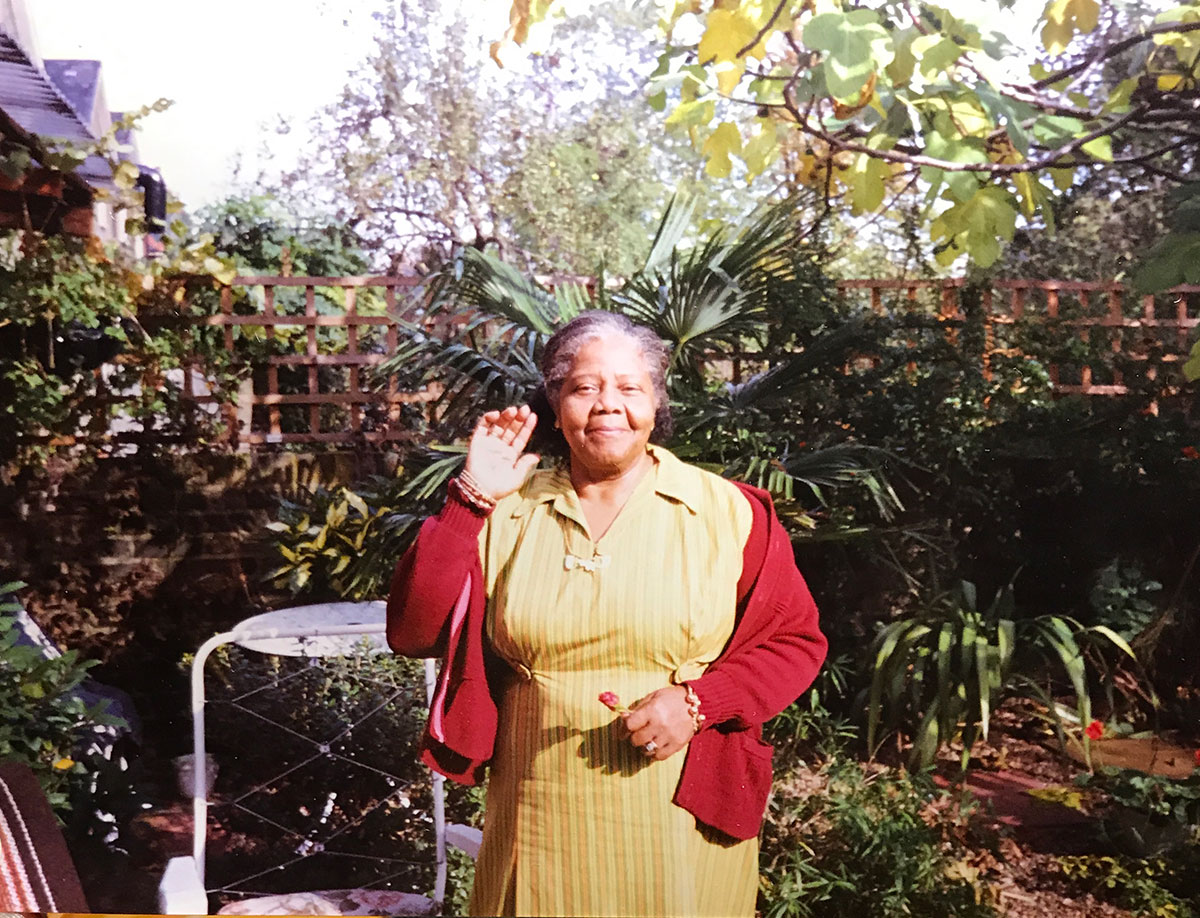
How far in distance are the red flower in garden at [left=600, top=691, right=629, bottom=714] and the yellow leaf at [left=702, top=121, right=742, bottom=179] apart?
3.53 feet

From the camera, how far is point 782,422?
7.33ft

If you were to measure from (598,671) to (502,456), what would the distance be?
0.41 m

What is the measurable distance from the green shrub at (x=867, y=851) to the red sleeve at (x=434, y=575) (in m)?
0.81

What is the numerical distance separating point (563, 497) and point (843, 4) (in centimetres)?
111

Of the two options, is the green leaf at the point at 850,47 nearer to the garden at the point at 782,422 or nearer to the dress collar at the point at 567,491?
the garden at the point at 782,422

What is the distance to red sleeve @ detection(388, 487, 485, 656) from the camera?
1.84 meters

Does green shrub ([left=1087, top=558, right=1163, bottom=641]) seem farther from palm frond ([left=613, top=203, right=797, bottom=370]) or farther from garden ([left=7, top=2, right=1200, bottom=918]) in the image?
palm frond ([left=613, top=203, right=797, bottom=370])

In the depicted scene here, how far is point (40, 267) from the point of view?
2395mm

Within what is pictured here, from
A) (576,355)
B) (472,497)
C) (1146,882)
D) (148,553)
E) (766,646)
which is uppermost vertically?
(576,355)

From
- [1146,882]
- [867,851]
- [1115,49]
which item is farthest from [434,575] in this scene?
[1115,49]

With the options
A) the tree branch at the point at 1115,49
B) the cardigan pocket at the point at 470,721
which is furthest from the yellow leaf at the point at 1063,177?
the cardigan pocket at the point at 470,721

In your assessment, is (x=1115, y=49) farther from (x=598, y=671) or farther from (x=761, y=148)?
(x=598, y=671)

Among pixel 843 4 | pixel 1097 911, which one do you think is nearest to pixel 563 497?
pixel 843 4

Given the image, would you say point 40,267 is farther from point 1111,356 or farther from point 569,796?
point 1111,356
